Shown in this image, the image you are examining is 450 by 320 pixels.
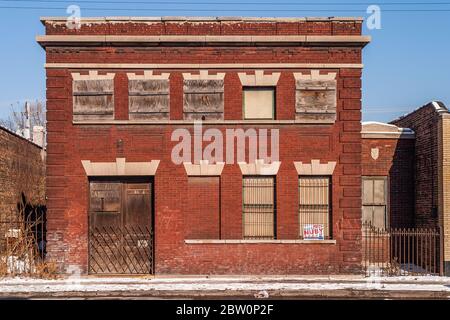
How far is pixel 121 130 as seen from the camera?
58.3 feet

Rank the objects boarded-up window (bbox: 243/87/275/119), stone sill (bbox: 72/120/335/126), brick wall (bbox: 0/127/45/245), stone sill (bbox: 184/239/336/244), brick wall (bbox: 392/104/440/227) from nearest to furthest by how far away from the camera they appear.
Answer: stone sill (bbox: 184/239/336/244) → stone sill (bbox: 72/120/335/126) → boarded-up window (bbox: 243/87/275/119) → brick wall (bbox: 392/104/440/227) → brick wall (bbox: 0/127/45/245)


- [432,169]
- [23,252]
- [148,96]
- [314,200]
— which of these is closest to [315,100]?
[314,200]

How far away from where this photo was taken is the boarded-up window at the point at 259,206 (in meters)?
17.9

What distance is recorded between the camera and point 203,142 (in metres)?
17.8

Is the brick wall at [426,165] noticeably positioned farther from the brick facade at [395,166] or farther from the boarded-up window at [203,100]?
the boarded-up window at [203,100]

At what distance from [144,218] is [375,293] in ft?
26.0

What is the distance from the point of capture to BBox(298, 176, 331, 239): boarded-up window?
17969 millimetres

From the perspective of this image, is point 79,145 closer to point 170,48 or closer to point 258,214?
point 170,48

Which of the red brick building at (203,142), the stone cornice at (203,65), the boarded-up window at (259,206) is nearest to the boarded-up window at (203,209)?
the red brick building at (203,142)

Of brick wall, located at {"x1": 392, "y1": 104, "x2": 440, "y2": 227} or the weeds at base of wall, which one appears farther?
brick wall, located at {"x1": 392, "y1": 104, "x2": 440, "y2": 227}

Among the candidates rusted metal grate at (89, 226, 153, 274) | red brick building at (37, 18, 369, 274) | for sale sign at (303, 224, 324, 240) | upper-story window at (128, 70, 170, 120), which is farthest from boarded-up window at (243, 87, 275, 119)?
rusted metal grate at (89, 226, 153, 274)

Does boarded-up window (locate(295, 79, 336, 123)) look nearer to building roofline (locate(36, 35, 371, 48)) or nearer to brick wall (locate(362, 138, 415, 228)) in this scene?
building roofline (locate(36, 35, 371, 48))

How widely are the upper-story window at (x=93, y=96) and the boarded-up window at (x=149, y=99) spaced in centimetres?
72

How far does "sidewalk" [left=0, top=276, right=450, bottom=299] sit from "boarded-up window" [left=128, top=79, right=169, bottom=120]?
5548 millimetres
